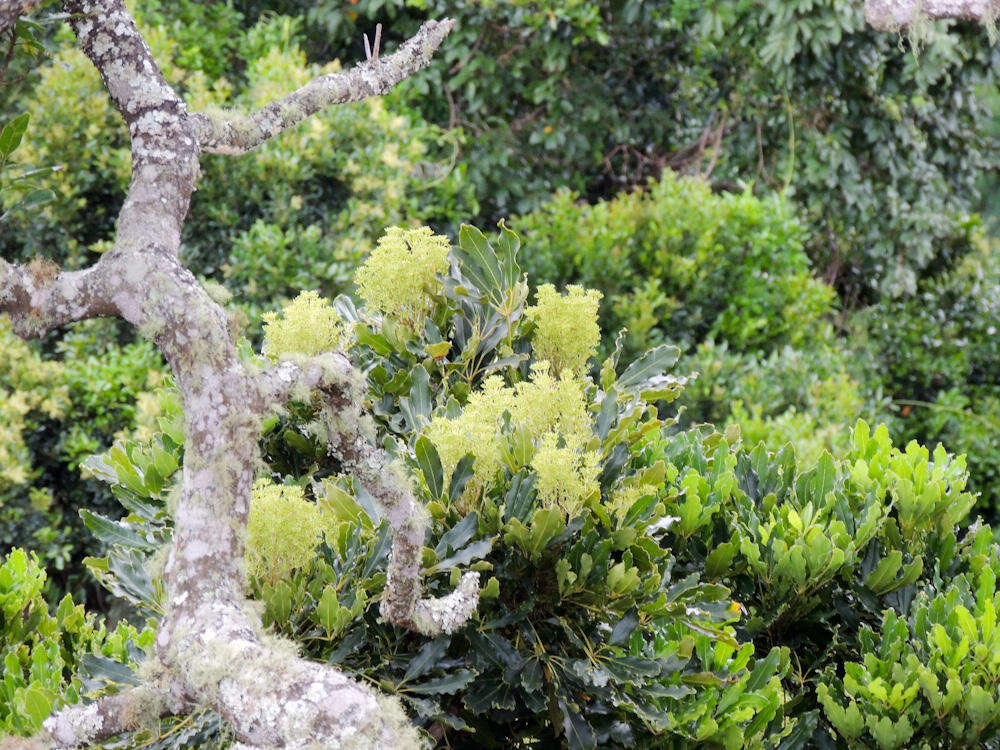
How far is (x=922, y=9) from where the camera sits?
2.92 metres

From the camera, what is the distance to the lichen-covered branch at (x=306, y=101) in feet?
6.12

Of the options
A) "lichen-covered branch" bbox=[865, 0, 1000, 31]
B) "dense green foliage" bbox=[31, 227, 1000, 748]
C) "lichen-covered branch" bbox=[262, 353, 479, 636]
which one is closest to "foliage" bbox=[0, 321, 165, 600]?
"dense green foliage" bbox=[31, 227, 1000, 748]

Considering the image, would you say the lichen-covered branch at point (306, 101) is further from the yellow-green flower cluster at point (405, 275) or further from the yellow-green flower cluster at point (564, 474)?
the yellow-green flower cluster at point (564, 474)

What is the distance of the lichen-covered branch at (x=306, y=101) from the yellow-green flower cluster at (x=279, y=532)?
634 mm

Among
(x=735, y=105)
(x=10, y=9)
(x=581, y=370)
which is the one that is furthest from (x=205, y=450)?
(x=735, y=105)

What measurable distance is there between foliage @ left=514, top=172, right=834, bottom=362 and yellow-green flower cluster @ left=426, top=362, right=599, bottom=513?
11.6ft

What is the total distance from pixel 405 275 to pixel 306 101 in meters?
0.63

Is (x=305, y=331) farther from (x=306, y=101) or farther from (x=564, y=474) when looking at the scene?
(x=564, y=474)

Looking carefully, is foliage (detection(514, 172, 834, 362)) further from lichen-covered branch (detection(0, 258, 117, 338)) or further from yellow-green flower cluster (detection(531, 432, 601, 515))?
lichen-covered branch (detection(0, 258, 117, 338))

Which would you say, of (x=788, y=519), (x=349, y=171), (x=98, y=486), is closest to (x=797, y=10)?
(x=349, y=171)

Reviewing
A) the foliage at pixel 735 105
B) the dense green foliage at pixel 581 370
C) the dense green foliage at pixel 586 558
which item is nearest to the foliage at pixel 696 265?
the dense green foliage at pixel 581 370

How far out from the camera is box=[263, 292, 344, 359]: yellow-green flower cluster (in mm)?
2301

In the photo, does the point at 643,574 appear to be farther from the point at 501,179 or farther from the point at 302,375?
the point at 501,179

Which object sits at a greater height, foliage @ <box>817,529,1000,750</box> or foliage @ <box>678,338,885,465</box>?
foliage @ <box>817,529,1000,750</box>
